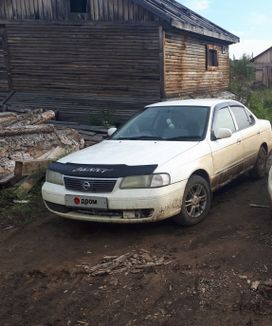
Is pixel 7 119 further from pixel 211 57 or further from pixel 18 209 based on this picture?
pixel 211 57

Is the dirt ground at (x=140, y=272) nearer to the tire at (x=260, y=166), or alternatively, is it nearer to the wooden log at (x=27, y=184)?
the wooden log at (x=27, y=184)

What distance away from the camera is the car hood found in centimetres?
507

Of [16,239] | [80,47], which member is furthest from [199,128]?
[80,47]

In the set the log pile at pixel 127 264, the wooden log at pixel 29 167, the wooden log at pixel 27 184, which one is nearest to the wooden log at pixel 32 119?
the wooden log at pixel 29 167

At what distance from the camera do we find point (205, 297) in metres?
3.53

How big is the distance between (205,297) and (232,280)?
14.9 inches

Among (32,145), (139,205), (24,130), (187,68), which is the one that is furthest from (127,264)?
(187,68)

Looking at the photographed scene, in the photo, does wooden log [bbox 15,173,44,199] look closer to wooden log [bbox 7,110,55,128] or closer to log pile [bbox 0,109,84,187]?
log pile [bbox 0,109,84,187]

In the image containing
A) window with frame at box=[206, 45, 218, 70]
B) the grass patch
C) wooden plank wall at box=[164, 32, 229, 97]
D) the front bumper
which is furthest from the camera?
window with frame at box=[206, 45, 218, 70]

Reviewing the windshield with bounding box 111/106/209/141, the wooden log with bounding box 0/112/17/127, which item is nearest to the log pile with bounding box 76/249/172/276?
the windshield with bounding box 111/106/209/141

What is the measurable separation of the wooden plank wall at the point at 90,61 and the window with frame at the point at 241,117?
6.13 metres

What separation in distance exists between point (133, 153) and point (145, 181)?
635mm

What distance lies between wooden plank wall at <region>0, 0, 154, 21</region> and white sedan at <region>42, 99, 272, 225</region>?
7102 mm

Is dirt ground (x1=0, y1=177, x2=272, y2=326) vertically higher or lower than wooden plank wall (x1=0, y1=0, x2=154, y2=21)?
lower
